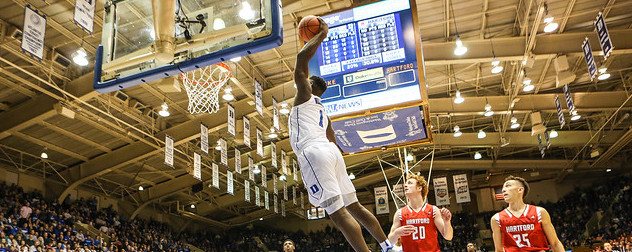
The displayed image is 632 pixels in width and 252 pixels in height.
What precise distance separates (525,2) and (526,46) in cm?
140

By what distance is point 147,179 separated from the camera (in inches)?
1174

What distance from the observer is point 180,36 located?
267 inches

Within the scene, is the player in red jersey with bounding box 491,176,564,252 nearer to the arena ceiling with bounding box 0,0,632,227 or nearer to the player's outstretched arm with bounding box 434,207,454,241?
the player's outstretched arm with bounding box 434,207,454,241

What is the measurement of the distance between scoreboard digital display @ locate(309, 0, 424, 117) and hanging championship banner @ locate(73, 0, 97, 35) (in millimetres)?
4455

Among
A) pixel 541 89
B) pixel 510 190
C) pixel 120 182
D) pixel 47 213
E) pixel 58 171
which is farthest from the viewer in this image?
pixel 120 182

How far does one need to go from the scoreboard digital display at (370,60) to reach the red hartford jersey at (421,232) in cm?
316

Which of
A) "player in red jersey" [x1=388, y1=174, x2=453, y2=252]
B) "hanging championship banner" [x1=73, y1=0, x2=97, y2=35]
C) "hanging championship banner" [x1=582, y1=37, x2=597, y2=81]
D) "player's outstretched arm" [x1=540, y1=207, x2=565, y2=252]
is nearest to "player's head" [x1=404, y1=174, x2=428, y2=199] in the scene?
"player in red jersey" [x1=388, y1=174, x2=453, y2=252]

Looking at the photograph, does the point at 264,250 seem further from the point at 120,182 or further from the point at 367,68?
the point at 367,68

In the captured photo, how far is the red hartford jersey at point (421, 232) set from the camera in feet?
19.2

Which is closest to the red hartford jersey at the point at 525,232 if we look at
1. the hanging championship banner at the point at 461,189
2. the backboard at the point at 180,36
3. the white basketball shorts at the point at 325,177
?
the white basketball shorts at the point at 325,177

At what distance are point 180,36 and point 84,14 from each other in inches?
172

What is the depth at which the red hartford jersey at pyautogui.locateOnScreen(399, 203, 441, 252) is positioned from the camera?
5.86m

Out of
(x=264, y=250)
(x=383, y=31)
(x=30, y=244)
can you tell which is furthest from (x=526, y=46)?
(x=264, y=250)

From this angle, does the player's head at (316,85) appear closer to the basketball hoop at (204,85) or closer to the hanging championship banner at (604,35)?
the basketball hoop at (204,85)
